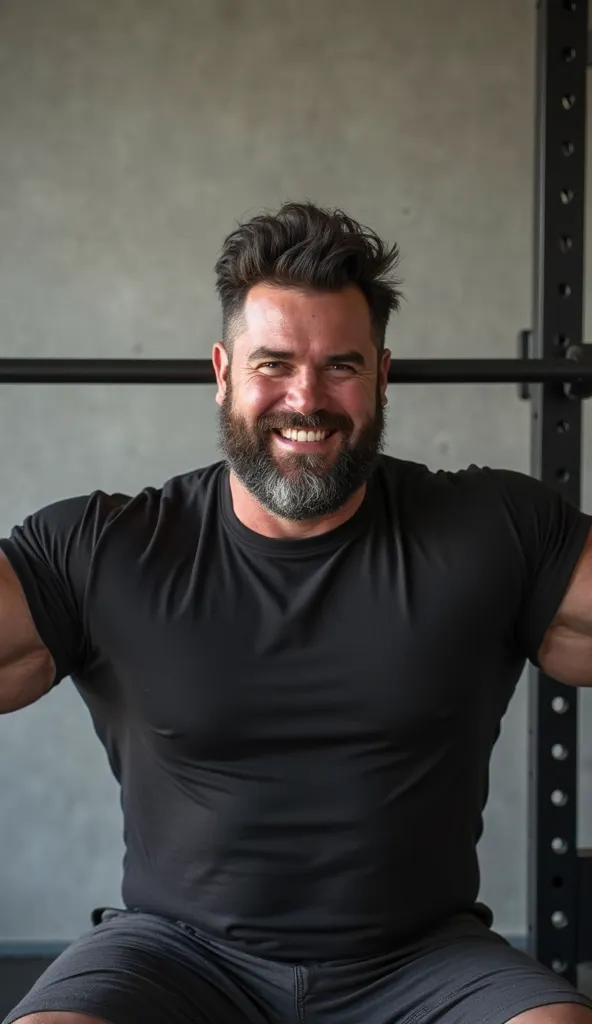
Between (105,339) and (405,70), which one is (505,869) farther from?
(405,70)

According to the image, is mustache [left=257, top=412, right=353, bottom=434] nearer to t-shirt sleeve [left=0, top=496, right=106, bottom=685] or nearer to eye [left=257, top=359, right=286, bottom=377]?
eye [left=257, top=359, right=286, bottom=377]

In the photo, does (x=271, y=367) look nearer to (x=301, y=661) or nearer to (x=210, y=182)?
(x=301, y=661)

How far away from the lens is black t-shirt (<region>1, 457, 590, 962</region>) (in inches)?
59.6

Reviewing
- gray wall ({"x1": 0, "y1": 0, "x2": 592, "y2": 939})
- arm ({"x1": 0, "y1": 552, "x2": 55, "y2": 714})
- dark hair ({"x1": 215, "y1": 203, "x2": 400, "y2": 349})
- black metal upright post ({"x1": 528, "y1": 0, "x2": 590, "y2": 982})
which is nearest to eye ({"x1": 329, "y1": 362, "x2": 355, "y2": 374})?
dark hair ({"x1": 215, "y1": 203, "x2": 400, "y2": 349})

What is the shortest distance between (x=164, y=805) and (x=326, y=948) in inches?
12.2

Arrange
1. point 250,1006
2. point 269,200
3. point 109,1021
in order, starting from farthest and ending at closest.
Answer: point 269,200 < point 250,1006 < point 109,1021

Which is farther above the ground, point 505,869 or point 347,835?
point 347,835

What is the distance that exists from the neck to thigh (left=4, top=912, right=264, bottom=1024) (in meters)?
0.59

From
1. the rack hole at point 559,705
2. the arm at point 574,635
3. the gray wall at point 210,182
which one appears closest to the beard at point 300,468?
the arm at point 574,635

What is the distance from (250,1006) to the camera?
148cm

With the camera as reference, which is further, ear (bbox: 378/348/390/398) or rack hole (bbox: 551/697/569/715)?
rack hole (bbox: 551/697/569/715)

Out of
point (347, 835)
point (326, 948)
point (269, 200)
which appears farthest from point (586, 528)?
point (269, 200)

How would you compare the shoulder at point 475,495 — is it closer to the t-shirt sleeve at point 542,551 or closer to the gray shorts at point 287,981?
the t-shirt sleeve at point 542,551

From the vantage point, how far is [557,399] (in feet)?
5.64
